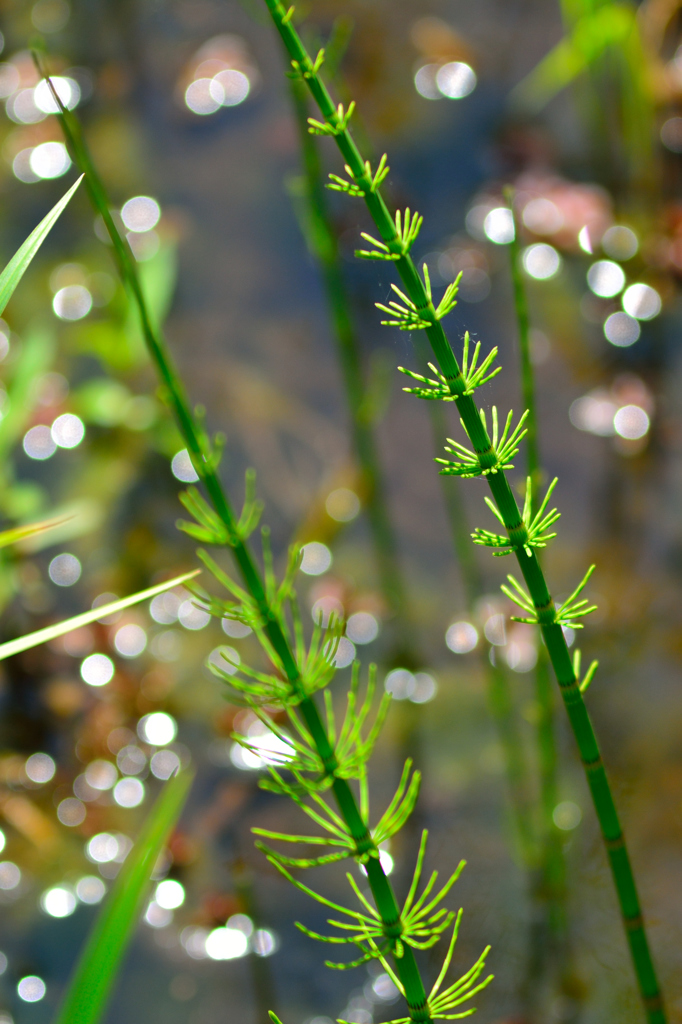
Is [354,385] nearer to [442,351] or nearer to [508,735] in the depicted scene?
[508,735]

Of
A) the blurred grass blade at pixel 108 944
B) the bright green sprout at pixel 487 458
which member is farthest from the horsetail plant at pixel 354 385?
the blurred grass blade at pixel 108 944

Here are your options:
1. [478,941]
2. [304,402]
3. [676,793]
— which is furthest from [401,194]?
[478,941]

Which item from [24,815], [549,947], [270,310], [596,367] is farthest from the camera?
[270,310]

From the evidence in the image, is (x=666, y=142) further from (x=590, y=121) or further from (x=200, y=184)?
(x=200, y=184)

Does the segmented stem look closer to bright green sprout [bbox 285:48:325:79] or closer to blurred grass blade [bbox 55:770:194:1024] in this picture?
bright green sprout [bbox 285:48:325:79]

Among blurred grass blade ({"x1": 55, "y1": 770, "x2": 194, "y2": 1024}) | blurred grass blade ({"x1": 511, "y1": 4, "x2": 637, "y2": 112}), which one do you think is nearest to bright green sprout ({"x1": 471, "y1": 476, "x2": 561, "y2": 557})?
blurred grass blade ({"x1": 55, "y1": 770, "x2": 194, "y2": 1024})

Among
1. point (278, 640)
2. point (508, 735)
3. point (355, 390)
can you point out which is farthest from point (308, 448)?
point (278, 640)
